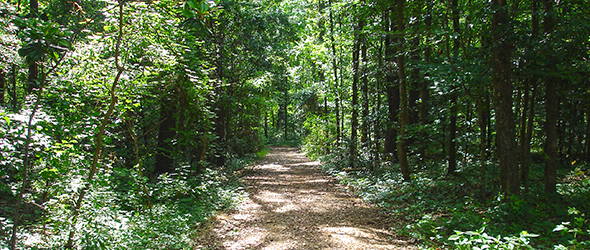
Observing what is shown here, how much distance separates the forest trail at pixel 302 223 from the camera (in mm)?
5445

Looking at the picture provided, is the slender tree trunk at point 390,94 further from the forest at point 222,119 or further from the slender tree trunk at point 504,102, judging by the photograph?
the slender tree trunk at point 504,102

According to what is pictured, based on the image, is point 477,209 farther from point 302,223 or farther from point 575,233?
point 302,223

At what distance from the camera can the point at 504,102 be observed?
6.18 metres

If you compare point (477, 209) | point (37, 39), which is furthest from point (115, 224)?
point (477, 209)

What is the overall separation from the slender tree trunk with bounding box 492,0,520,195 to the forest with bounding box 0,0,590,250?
0.08 ft

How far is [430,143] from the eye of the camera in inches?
401

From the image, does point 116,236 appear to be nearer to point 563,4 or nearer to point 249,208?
point 249,208

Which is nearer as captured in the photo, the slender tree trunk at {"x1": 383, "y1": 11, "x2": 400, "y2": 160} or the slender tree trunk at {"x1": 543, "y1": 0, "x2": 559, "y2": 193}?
the slender tree trunk at {"x1": 543, "y1": 0, "x2": 559, "y2": 193}

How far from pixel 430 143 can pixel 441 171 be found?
3.08 feet

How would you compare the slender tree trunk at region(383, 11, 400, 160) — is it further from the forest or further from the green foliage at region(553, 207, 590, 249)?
the green foliage at region(553, 207, 590, 249)

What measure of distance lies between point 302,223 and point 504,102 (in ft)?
15.5

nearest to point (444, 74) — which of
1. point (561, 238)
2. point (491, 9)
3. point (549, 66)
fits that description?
point (491, 9)

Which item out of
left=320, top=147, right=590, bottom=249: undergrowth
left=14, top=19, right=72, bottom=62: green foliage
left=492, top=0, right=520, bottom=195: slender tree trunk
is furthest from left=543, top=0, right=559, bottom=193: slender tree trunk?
left=14, top=19, right=72, bottom=62: green foliage

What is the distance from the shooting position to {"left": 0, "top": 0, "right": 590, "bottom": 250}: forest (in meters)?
3.77
